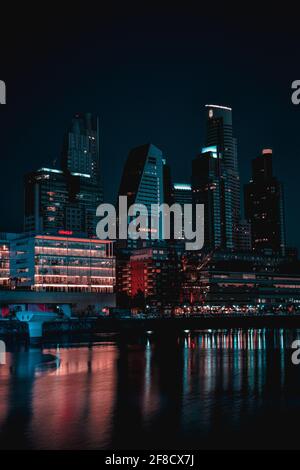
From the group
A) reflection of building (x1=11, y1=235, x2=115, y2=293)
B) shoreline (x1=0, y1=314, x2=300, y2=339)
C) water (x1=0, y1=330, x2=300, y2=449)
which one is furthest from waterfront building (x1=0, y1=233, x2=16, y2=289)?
water (x1=0, y1=330, x2=300, y2=449)

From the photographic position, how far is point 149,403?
3944 cm

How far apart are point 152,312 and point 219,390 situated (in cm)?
14531

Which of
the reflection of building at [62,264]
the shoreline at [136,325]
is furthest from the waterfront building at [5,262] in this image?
the shoreline at [136,325]

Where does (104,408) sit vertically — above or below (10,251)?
below

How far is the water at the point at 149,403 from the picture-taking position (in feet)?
99.0

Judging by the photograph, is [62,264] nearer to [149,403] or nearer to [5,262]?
[5,262]

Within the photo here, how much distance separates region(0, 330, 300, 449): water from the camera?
3019 cm

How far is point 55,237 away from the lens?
153000mm

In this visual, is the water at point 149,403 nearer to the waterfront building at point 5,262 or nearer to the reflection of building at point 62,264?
the reflection of building at point 62,264

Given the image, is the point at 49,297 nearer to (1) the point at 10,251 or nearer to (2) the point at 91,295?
(2) the point at 91,295

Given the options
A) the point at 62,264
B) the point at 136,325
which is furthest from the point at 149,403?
the point at 62,264

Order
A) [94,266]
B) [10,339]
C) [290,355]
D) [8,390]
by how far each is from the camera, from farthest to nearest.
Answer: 1. [94,266]
2. [10,339]
3. [290,355]
4. [8,390]
